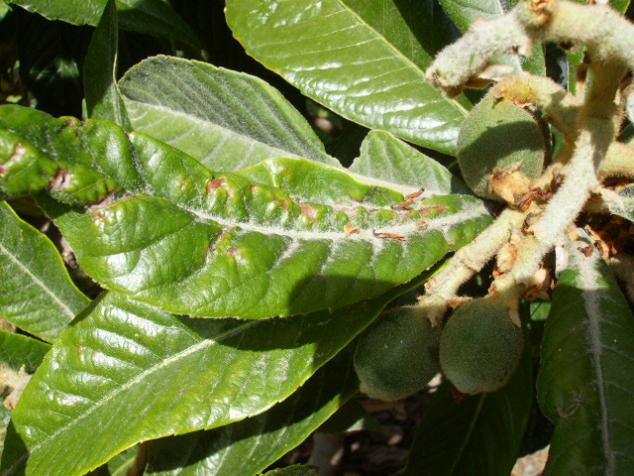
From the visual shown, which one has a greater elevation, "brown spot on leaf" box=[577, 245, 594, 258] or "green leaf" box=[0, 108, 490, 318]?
"green leaf" box=[0, 108, 490, 318]

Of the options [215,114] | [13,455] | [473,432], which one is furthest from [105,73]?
[473,432]

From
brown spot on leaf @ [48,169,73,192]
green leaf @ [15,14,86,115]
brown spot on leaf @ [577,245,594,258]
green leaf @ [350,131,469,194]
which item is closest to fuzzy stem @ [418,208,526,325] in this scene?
brown spot on leaf @ [577,245,594,258]

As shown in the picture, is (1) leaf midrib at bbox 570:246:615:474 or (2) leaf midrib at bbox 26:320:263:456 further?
(2) leaf midrib at bbox 26:320:263:456

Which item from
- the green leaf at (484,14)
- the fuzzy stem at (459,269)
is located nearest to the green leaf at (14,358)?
the fuzzy stem at (459,269)

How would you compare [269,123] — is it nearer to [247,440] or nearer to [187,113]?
[187,113]

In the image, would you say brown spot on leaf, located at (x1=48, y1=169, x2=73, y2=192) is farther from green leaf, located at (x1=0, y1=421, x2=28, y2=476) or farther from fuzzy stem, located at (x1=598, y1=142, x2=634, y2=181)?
fuzzy stem, located at (x1=598, y1=142, x2=634, y2=181)

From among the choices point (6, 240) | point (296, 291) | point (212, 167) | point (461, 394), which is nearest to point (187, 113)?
point (212, 167)
